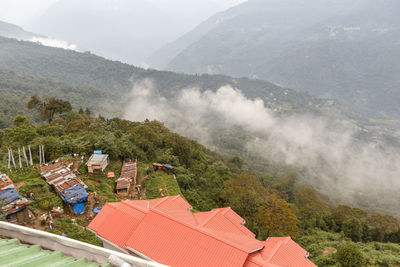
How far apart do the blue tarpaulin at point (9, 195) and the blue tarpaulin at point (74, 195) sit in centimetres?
261

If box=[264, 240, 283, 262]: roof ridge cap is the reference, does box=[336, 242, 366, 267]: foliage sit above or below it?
below

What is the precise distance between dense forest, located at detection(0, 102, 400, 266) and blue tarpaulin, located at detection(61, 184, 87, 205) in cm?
59

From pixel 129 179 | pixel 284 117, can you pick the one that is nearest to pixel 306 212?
pixel 129 179

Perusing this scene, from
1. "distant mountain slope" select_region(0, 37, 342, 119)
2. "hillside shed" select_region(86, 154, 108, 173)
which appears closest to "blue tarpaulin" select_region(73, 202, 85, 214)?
"hillside shed" select_region(86, 154, 108, 173)

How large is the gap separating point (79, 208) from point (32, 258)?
508 inches

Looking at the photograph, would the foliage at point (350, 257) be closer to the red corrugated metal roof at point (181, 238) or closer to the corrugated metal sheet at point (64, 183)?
the red corrugated metal roof at point (181, 238)

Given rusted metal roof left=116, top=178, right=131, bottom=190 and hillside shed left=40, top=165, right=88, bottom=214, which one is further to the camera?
rusted metal roof left=116, top=178, right=131, bottom=190

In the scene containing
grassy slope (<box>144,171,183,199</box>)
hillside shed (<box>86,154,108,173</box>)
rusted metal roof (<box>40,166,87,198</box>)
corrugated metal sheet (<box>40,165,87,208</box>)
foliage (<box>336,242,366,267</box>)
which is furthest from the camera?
grassy slope (<box>144,171,183,199</box>)

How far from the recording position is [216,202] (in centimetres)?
2759

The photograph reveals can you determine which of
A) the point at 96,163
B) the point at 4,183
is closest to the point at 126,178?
the point at 96,163

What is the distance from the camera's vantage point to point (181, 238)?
1082 cm

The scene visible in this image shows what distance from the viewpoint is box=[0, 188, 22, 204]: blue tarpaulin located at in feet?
40.1

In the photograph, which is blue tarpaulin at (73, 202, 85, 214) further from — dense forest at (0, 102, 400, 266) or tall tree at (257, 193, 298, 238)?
tall tree at (257, 193, 298, 238)

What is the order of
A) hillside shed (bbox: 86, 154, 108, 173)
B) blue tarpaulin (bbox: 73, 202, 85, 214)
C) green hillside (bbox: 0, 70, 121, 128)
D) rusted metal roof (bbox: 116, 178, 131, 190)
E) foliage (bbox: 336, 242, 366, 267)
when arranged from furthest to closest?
green hillside (bbox: 0, 70, 121, 128)
hillside shed (bbox: 86, 154, 108, 173)
rusted metal roof (bbox: 116, 178, 131, 190)
foliage (bbox: 336, 242, 366, 267)
blue tarpaulin (bbox: 73, 202, 85, 214)
